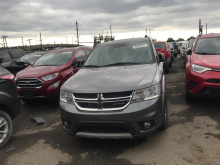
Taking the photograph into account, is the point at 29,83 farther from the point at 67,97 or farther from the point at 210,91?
the point at 210,91

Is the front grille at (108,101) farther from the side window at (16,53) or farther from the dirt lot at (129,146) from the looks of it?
the side window at (16,53)

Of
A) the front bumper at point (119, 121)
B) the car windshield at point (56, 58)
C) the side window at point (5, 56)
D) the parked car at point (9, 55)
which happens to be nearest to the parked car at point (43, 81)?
the car windshield at point (56, 58)

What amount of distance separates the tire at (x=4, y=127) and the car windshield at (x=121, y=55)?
1.84 m

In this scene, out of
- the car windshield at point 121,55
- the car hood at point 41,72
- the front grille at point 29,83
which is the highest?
the car windshield at point 121,55

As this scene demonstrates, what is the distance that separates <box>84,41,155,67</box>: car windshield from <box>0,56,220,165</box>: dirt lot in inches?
57.0

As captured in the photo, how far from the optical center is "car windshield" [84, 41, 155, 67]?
4.23m

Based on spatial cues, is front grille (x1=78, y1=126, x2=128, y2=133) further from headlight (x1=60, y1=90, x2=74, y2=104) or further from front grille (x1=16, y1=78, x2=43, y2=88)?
front grille (x1=16, y1=78, x2=43, y2=88)

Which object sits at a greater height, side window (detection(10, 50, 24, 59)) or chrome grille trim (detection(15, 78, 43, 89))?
side window (detection(10, 50, 24, 59))

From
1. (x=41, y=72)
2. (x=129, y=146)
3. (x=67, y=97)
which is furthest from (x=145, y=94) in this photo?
(x=41, y=72)

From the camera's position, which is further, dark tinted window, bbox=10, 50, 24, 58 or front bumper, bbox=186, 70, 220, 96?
dark tinted window, bbox=10, 50, 24, 58

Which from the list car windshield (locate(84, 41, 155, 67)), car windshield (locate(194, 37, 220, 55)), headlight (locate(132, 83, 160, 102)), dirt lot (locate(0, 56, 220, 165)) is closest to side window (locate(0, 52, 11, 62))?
dirt lot (locate(0, 56, 220, 165))

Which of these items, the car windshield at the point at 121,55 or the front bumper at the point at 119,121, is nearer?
the front bumper at the point at 119,121

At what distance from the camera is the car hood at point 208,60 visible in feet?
14.6

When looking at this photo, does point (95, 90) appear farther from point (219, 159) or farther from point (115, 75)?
point (219, 159)
